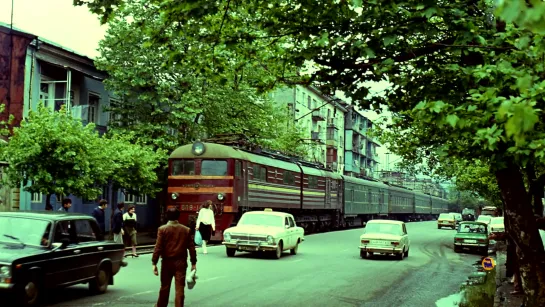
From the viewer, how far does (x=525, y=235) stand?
1092 cm

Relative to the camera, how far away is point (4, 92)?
1155 inches

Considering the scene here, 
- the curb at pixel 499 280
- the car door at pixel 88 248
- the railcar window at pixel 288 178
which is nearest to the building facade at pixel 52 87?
the railcar window at pixel 288 178

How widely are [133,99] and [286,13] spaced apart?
25.8m

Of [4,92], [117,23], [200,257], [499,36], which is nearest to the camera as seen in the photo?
[499,36]

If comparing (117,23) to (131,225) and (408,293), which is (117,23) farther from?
(408,293)

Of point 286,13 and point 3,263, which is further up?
point 286,13

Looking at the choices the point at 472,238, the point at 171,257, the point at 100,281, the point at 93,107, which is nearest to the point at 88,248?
the point at 100,281

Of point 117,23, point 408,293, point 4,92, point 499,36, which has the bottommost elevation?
point 408,293

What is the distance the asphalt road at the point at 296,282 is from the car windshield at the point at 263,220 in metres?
1.12

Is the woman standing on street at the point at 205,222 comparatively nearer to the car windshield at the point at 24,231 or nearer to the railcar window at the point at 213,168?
the railcar window at the point at 213,168

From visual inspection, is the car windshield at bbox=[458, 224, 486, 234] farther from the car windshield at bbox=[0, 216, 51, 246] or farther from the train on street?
the car windshield at bbox=[0, 216, 51, 246]

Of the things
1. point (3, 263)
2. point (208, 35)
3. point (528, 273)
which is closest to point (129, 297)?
point (3, 263)

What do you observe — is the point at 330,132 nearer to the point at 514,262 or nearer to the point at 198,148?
the point at 198,148

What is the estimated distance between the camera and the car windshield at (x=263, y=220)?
73.3 feet
